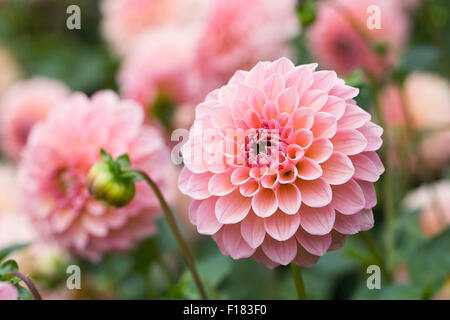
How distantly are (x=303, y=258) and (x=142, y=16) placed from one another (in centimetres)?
130

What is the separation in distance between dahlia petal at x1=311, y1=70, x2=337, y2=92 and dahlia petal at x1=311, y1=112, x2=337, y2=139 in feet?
0.11

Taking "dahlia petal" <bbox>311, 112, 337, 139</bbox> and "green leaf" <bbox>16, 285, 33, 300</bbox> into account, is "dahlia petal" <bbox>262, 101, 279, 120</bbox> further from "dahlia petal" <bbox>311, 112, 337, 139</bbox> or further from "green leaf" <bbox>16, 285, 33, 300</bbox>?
"green leaf" <bbox>16, 285, 33, 300</bbox>

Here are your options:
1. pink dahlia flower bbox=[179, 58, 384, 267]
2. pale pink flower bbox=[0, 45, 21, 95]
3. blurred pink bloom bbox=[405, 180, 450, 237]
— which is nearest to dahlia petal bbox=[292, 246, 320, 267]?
pink dahlia flower bbox=[179, 58, 384, 267]

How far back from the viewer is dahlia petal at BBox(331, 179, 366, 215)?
68cm

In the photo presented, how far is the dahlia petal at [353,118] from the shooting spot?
69 centimetres

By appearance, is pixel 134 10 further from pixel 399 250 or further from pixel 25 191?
pixel 399 250

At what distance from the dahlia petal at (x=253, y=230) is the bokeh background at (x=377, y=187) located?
0.17 m

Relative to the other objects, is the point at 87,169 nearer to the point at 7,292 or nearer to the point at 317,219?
the point at 7,292

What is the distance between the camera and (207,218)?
0.71 m

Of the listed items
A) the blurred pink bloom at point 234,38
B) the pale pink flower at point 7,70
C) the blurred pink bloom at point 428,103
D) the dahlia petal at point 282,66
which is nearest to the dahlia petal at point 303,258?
the dahlia petal at point 282,66

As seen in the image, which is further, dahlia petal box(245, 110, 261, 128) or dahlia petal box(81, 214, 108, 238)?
dahlia petal box(81, 214, 108, 238)

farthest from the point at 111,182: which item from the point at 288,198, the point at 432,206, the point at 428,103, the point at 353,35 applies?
the point at 428,103

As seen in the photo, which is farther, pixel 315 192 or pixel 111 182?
pixel 111 182

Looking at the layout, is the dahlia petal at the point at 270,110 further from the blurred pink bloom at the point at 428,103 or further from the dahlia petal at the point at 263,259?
the blurred pink bloom at the point at 428,103
